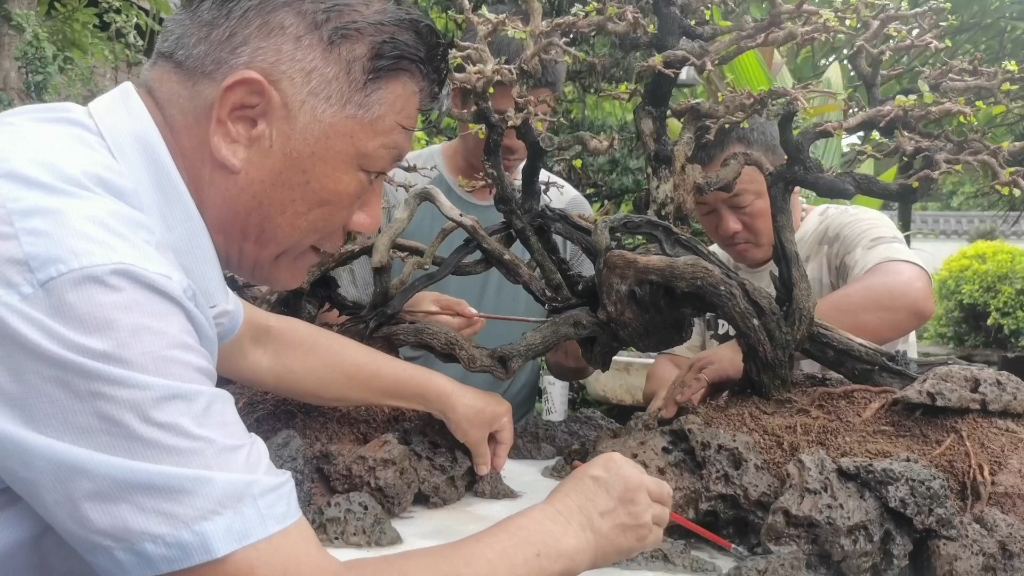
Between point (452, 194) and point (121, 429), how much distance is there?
7.42 ft

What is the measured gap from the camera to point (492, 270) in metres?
2.90

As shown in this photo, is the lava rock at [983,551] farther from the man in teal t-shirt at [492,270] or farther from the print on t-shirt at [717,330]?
the man in teal t-shirt at [492,270]

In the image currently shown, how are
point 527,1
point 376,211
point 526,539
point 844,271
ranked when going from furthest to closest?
point 844,271, point 527,1, point 376,211, point 526,539

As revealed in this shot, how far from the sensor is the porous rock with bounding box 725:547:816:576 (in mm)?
1415

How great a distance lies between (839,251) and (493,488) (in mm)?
1461

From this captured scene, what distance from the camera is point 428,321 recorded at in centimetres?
215

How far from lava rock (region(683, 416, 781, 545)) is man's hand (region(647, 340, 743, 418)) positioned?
1.01 ft

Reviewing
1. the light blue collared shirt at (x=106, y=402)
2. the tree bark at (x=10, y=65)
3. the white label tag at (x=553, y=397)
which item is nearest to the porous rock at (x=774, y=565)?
the light blue collared shirt at (x=106, y=402)

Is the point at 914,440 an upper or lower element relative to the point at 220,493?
lower

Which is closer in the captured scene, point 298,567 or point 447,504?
point 298,567

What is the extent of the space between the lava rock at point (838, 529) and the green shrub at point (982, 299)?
24.2ft

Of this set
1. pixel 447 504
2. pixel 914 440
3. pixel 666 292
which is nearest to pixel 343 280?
pixel 447 504

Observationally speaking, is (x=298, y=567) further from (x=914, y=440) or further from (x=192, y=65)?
(x=914, y=440)

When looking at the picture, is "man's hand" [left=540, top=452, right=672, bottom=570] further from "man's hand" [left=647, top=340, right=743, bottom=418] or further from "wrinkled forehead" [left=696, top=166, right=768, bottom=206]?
"wrinkled forehead" [left=696, top=166, right=768, bottom=206]
